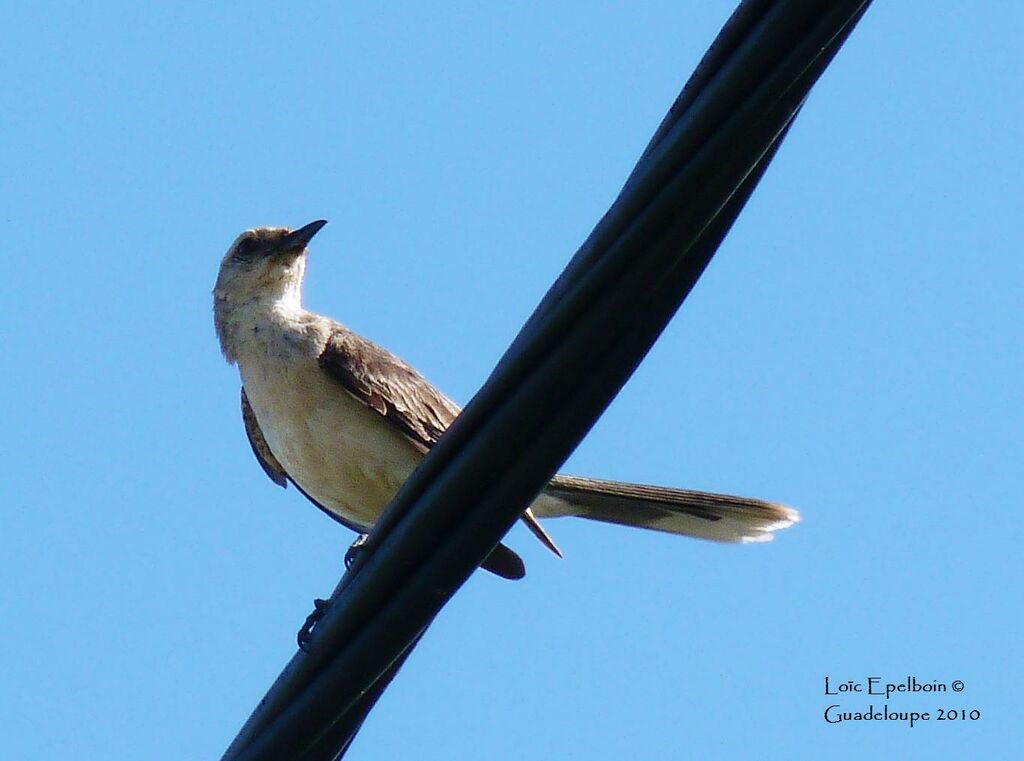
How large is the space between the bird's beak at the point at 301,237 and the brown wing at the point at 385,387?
41.2 inches

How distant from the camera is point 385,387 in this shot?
770 cm

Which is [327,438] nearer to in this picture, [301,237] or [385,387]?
[385,387]

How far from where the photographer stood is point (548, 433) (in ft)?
9.34

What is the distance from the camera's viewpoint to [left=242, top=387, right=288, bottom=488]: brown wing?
832cm

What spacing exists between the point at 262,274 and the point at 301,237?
0.35 meters

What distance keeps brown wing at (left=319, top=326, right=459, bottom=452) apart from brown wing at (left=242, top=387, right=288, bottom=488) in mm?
760

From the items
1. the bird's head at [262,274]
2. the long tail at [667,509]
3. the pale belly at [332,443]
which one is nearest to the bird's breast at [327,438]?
the pale belly at [332,443]

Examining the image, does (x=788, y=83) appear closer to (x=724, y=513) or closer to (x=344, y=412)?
(x=344, y=412)

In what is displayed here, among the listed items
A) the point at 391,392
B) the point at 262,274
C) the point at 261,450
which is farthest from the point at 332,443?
the point at 262,274

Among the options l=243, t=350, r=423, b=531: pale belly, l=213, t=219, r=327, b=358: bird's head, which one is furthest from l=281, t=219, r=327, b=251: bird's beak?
l=243, t=350, r=423, b=531: pale belly

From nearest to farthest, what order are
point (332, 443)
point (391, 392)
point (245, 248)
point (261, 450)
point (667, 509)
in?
point (332, 443)
point (391, 392)
point (261, 450)
point (667, 509)
point (245, 248)

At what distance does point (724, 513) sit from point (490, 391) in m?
6.03

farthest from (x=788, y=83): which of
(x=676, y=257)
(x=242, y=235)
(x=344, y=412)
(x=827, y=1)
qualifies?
(x=242, y=235)

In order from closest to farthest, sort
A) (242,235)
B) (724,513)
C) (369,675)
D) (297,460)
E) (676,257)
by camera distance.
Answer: (676,257), (369,675), (297,460), (724,513), (242,235)
